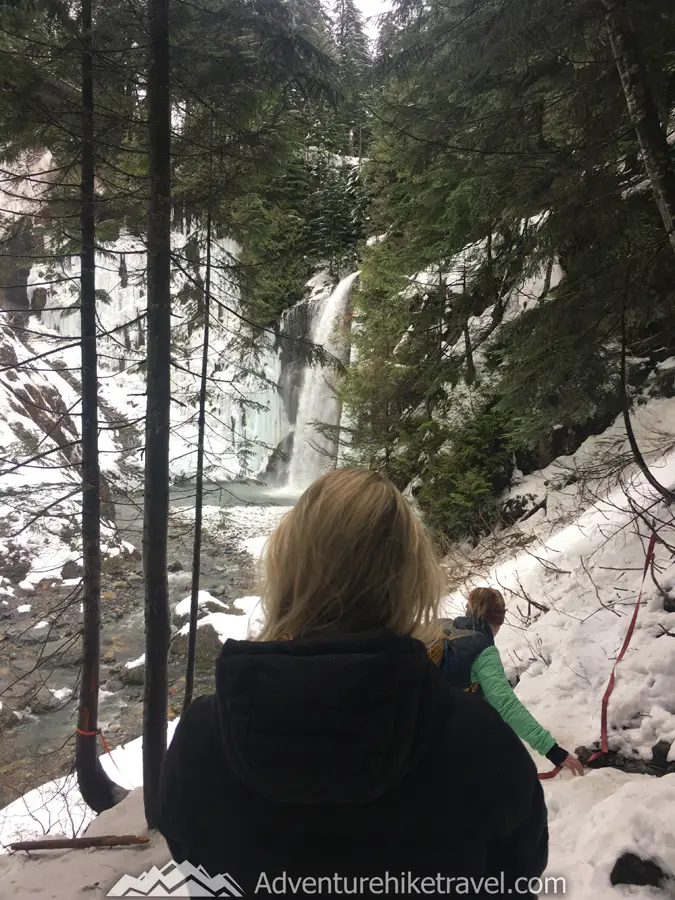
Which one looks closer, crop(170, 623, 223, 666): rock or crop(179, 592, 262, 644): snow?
crop(170, 623, 223, 666): rock

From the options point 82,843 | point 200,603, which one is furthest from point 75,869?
point 200,603

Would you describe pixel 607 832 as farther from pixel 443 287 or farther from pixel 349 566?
pixel 443 287

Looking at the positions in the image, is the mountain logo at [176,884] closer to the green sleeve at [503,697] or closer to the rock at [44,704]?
the green sleeve at [503,697]

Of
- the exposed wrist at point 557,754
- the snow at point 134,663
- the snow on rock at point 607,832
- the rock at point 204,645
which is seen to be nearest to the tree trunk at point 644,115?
the exposed wrist at point 557,754

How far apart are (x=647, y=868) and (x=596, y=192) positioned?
14.8ft

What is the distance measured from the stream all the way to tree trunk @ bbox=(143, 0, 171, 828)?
362 millimetres

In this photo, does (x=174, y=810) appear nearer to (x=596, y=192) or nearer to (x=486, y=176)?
(x=596, y=192)

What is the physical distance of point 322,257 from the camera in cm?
2372

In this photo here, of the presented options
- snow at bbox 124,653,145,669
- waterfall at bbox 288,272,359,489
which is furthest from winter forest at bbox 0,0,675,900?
waterfall at bbox 288,272,359,489

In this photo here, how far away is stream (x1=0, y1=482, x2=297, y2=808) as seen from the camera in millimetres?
7673

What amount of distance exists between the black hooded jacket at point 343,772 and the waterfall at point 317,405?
16752 millimetres

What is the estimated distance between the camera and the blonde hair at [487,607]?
2859 millimetres

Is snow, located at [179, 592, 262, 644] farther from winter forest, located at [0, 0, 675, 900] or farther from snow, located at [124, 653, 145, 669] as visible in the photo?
winter forest, located at [0, 0, 675, 900]

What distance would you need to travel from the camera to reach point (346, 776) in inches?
36.2
